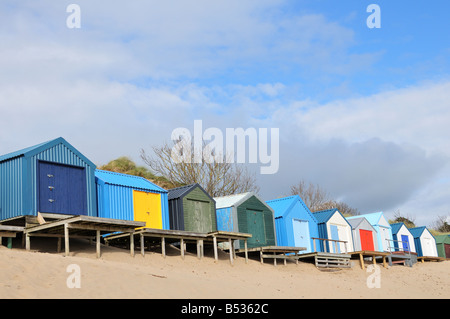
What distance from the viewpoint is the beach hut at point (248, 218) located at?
27.4 m

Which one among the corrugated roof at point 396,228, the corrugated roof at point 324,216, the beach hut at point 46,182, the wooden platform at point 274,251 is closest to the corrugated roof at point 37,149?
the beach hut at point 46,182

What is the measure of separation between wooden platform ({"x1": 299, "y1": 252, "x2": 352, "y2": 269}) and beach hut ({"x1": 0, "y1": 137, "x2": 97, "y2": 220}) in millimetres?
11921

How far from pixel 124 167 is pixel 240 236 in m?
24.8

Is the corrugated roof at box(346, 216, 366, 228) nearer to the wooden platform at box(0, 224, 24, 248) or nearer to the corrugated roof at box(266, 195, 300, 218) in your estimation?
the corrugated roof at box(266, 195, 300, 218)

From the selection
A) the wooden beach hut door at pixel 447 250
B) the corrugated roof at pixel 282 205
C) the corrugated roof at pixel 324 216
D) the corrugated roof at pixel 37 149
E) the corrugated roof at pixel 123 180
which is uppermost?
the corrugated roof at pixel 37 149

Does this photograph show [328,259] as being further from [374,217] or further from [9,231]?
[9,231]

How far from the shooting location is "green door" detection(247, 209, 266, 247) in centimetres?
2780

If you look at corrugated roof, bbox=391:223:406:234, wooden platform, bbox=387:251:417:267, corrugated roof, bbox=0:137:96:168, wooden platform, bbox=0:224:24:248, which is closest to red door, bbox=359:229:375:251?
wooden platform, bbox=387:251:417:267

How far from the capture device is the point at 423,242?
48.1 m

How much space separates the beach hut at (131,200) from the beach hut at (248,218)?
3493 millimetres

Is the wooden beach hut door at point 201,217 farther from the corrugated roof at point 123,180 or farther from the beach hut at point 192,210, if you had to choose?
the corrugated roof at point 123,180

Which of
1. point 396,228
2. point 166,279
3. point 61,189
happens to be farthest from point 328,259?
point 166,279

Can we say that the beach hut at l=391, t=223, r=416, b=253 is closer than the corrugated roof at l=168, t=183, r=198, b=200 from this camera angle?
No
